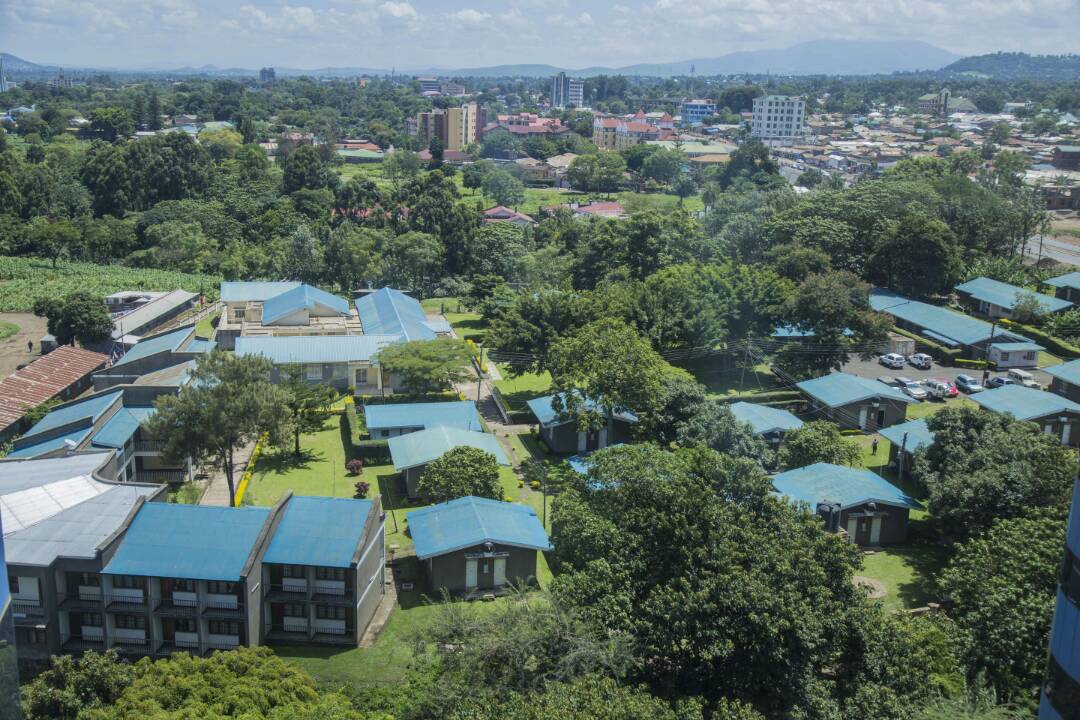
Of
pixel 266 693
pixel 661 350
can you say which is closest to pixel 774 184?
pixel 661 350

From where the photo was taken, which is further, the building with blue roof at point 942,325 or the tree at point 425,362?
the building with blue roof at point 942,325

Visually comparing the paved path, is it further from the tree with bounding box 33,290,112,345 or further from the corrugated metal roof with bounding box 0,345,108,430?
the tree with bounding box 33,290,112,345

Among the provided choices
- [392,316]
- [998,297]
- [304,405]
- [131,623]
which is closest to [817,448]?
[304,405]

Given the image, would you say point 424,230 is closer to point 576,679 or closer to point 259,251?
point 259,251

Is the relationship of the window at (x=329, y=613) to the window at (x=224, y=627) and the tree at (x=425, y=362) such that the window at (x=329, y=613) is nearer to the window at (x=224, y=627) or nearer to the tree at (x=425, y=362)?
the window at (x=224, y=627)

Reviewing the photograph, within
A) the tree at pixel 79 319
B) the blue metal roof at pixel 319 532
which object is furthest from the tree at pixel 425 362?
the tree at pixel 79 319

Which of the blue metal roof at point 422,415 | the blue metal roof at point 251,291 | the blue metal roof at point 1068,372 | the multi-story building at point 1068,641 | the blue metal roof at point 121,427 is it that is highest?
the multi-story building at point 1068,641
